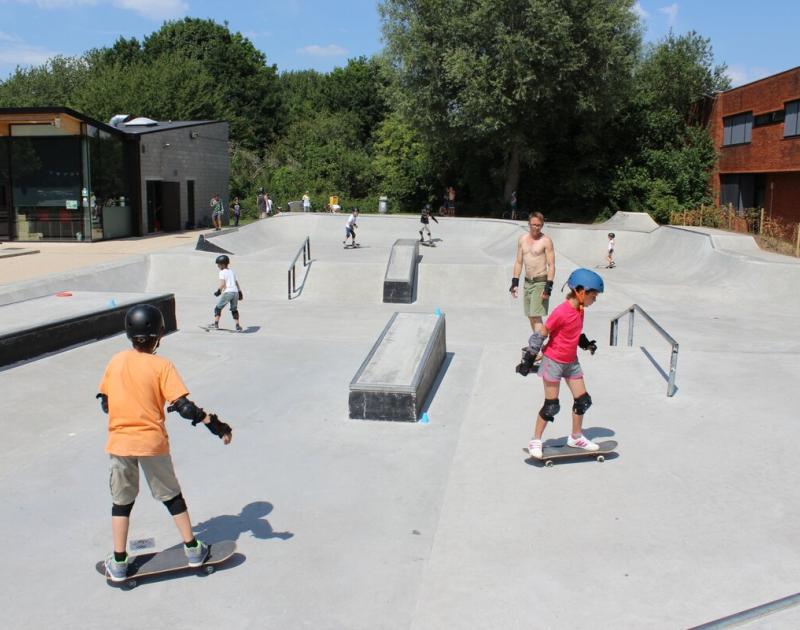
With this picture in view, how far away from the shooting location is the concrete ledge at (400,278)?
605 inches

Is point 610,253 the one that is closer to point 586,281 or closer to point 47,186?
point 586,281

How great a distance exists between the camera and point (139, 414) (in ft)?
12.2

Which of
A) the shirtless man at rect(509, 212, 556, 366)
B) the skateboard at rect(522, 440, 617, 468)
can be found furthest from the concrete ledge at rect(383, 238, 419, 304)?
the skateboard at rect(522, 440, 617, 468)

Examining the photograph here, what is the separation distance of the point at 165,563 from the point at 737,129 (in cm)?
3274

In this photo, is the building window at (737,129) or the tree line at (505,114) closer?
the tree line at (505,114)

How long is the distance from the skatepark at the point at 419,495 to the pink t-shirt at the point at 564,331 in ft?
3.01

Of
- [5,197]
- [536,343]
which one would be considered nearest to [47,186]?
[5,197]

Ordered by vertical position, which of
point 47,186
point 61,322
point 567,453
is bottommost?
point 567,453

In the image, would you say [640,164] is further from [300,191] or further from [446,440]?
[446,440]

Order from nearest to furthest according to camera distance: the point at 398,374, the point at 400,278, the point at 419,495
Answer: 1. the point at 419,495
2. the point at 398,374
3. the point at 400,278

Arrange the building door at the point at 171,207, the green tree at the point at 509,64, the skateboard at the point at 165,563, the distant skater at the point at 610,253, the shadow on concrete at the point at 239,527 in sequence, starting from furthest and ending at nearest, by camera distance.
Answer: the building door at the point at 171,207 → the green tree at the point at 509,64 → the distant skater at the point at 610,253 → the shadow on concrete at the point at 239,527 → the skateboard at the point at 165,563

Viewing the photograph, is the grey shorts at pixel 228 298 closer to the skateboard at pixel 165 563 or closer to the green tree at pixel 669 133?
the skateboard at pixel 165 563

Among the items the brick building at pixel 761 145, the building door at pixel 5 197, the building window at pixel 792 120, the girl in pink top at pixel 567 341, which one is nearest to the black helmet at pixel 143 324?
the girl in pink top at pixel 567 341

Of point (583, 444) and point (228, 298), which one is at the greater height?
point (228, 298)
